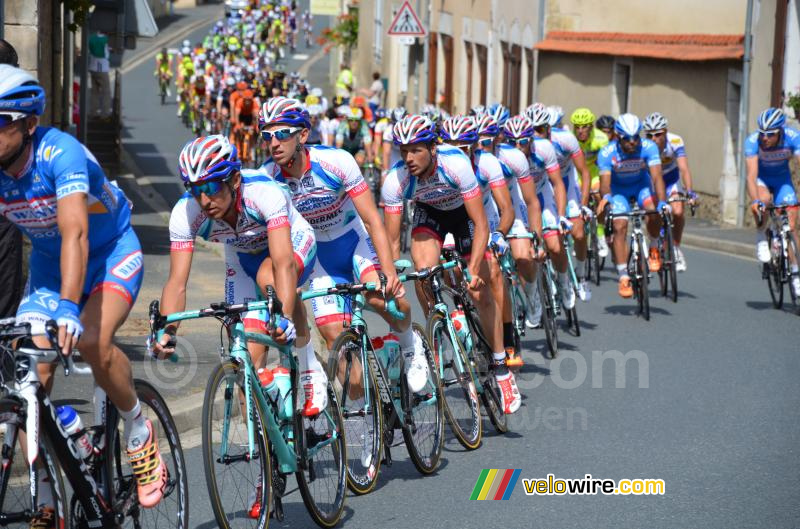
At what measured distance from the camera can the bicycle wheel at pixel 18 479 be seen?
4.88 m

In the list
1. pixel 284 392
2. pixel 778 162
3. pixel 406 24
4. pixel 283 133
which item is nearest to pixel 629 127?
pixel 778 162

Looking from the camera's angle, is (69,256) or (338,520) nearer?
(69,256)

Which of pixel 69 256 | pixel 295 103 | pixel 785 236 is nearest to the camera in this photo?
pixel 69 256

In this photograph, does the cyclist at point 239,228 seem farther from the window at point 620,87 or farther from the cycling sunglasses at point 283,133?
the window at point 620,87

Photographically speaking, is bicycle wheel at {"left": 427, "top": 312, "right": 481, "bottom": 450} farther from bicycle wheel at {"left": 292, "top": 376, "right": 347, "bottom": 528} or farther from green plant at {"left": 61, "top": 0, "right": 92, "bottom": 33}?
green plant at {"left": 61, "top": 0, "right": 92, "bottom": 33}

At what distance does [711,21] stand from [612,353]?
1781cm

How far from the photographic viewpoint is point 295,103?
24.1 feet

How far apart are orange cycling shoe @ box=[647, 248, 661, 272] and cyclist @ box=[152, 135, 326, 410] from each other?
770 cm

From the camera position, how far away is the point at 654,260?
14.2m

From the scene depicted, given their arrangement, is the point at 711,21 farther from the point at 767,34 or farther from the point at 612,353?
Result: the point at 612,353

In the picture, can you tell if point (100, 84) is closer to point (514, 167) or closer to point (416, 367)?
point (514, 167)

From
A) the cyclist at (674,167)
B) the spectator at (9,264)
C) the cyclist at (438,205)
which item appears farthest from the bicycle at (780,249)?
the spectator at (9,264)

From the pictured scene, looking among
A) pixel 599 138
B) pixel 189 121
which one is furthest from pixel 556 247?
pixel 189 121

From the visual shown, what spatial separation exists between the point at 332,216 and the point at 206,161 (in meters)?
2.00
